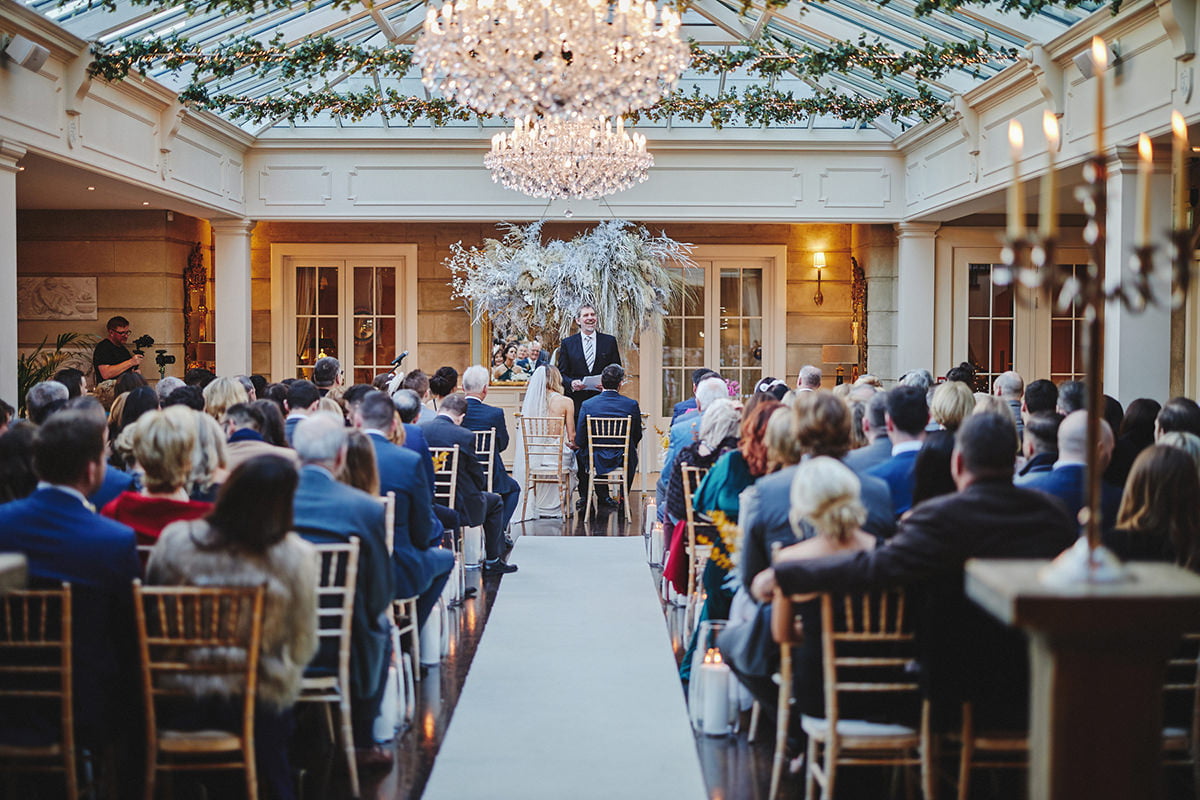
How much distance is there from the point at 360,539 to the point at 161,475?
2.17ft

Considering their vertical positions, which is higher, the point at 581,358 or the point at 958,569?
the point at 581,358

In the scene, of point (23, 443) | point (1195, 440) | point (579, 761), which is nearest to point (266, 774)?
point (579, 761)

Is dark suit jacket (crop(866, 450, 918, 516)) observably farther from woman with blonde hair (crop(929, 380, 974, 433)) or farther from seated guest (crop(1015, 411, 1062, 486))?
woman with blonde hair (crop(929, 380, 974, 433))

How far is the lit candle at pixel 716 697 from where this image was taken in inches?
171

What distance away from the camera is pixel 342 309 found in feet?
42.9

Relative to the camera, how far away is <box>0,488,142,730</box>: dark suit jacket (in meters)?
3.09

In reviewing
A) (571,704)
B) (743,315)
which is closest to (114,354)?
(743,315)

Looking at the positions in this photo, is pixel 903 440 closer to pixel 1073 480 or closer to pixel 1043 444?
pixel 1043 444

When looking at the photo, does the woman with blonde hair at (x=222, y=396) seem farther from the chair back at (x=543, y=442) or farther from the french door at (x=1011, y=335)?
the french door at (x=1011, y=335)

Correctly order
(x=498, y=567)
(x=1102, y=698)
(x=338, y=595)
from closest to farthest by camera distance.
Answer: (x=1102, y=698), (x=338, y=595), (x=498, y=567)

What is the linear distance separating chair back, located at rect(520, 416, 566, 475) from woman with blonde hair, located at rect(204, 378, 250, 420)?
3.44 metres

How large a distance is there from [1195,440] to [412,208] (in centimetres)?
895

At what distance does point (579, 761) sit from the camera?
13.5ft

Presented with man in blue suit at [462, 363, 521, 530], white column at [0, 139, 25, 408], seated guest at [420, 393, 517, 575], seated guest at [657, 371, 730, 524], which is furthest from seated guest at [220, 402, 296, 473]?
man in blue suit at [462, 363, 521, 530]
